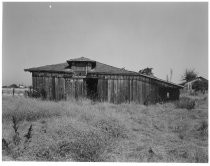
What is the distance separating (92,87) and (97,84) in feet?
2.61

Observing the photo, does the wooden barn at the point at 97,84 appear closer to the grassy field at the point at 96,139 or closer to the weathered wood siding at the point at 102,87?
the weathered wood siding at the point at 102,87

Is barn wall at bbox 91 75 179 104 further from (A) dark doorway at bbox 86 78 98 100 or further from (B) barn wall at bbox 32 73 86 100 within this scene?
(B) barn wall at bbox 32 73 86 100

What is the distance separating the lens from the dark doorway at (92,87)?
49.3ft

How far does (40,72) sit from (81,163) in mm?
11474

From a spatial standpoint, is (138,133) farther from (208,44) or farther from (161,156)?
(208,44)

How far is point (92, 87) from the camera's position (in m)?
15.6

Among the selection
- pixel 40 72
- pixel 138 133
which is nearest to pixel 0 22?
pixel 138 133

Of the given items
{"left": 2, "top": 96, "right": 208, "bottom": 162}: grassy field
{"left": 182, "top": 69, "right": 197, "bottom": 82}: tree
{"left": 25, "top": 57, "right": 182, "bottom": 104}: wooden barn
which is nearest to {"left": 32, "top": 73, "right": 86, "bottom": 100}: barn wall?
{"left": 25, "top": 57, "right": 182, "bottom": 104}: wooden barn

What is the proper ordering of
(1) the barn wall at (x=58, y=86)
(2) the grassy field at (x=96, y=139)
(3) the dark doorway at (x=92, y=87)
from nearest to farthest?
(2) the grassy field at (x=96, y=139)
(1) the barn wall at (x=58, y=86)
(3) the dark doorway at (x=92, y=87)

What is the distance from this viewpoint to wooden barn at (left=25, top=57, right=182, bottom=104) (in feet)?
48.7

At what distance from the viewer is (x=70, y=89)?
14.8m

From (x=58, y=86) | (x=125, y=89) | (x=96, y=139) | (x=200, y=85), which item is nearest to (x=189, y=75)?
(x=200, y=85)

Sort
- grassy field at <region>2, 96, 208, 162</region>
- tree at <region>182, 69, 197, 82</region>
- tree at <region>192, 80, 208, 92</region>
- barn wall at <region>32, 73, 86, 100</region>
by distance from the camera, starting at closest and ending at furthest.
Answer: grassy field at <region>2, 96, 208, 162</region>
barn wall at <region>32, 73, 86, 100</region>
tree at <region>192, 80, 208, 92</region>
tree at <region>182, 69, 197, 82</region>

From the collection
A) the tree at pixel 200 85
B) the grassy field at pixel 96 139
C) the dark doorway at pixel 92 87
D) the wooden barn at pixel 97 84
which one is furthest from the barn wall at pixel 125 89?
the tree at pixel 200 85
